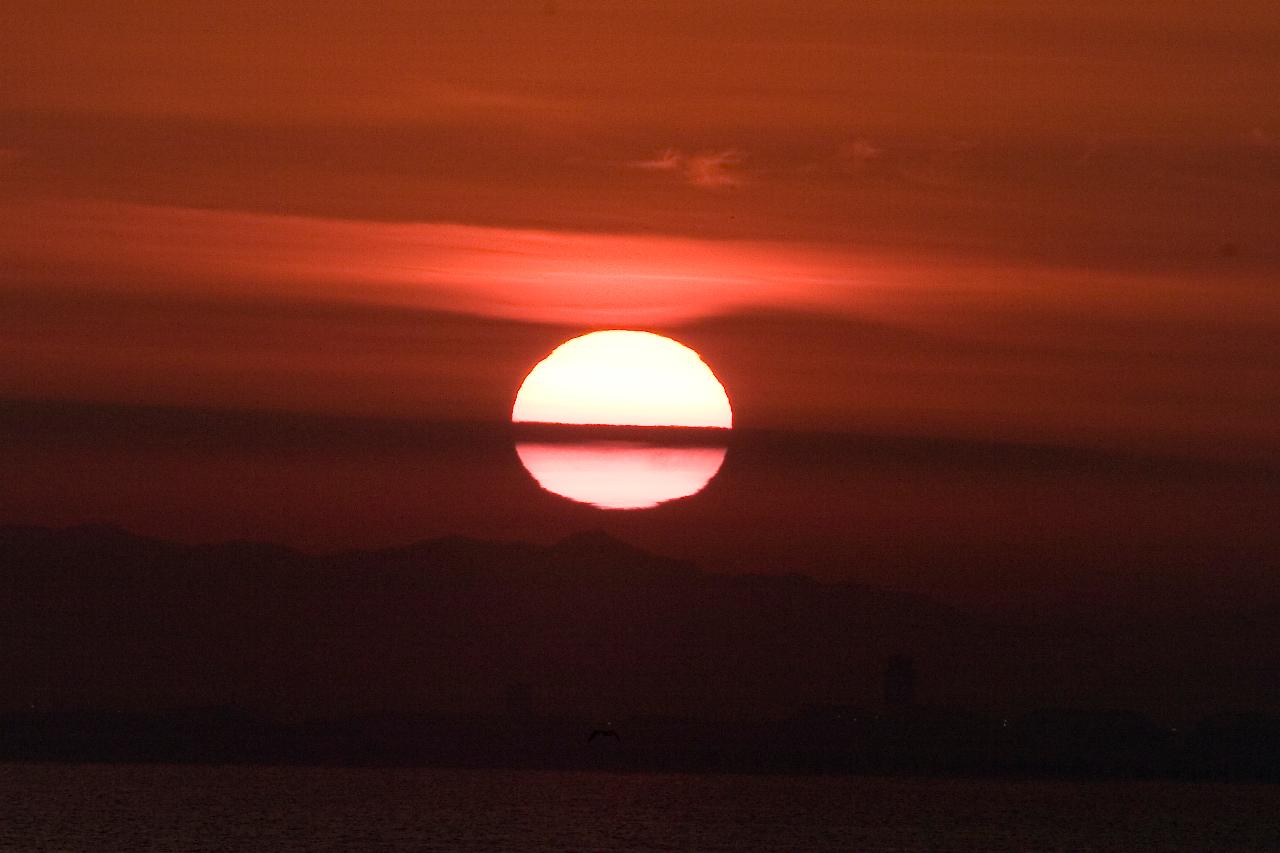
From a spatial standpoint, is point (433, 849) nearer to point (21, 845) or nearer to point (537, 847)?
point (537, 847)

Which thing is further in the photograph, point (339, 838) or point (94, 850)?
point (339, 838)

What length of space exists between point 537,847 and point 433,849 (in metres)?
11.3

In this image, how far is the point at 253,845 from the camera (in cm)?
19188

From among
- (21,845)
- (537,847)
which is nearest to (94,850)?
(21,845)

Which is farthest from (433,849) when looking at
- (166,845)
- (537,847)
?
(166,845)

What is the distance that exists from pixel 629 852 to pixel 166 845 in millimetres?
42133

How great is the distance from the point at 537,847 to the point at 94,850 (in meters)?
39.2

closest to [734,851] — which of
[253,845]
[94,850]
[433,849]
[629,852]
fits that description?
[629,852]

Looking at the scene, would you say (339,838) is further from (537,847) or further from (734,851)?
(734,851)

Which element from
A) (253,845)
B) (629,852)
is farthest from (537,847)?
(253,845)

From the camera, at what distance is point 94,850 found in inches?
7303

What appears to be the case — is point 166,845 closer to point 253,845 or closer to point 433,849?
point 253,845

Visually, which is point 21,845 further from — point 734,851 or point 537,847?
point 734,851

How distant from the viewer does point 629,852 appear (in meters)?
192
